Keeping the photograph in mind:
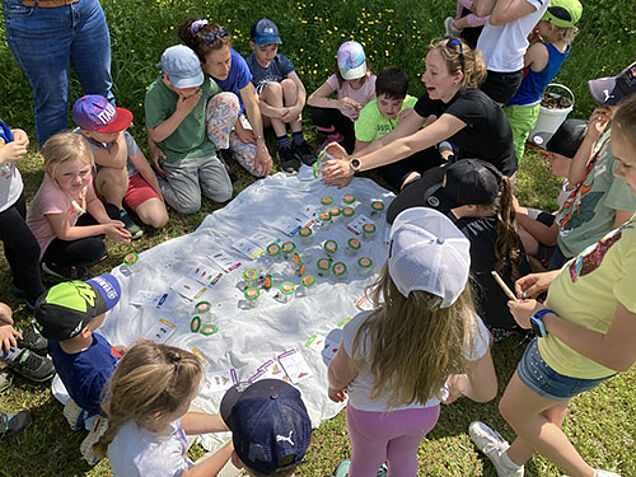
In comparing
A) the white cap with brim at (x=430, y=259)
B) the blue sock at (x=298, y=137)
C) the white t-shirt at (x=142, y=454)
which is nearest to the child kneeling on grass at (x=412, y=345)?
the white cap with brim at (x=430, y=259)

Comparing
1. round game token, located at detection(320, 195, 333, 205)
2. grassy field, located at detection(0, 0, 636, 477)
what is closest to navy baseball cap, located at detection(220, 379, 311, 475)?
grassy field, located at detection(0, 0, 636, 477)

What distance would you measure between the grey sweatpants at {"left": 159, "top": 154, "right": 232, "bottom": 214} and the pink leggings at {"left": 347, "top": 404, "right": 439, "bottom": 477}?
8.73 ft

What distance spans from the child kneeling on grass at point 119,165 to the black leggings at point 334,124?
1748mm

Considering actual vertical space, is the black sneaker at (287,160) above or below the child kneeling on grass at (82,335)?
below

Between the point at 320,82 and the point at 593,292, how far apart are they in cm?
442

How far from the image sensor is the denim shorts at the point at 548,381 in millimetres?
2369

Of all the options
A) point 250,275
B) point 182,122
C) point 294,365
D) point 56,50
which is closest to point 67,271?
point 250,275

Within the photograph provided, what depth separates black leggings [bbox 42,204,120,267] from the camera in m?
3.74

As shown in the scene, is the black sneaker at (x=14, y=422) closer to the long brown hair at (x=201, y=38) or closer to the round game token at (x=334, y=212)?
the round game token at (x=334, y=212)

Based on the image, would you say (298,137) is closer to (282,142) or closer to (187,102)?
(282,142)

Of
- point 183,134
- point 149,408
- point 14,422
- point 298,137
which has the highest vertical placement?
point 149,408

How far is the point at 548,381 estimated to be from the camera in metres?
2.40

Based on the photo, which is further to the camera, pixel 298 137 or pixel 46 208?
pixel 298 137

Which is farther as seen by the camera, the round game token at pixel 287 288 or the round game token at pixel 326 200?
the round game token at pixel 326 200
